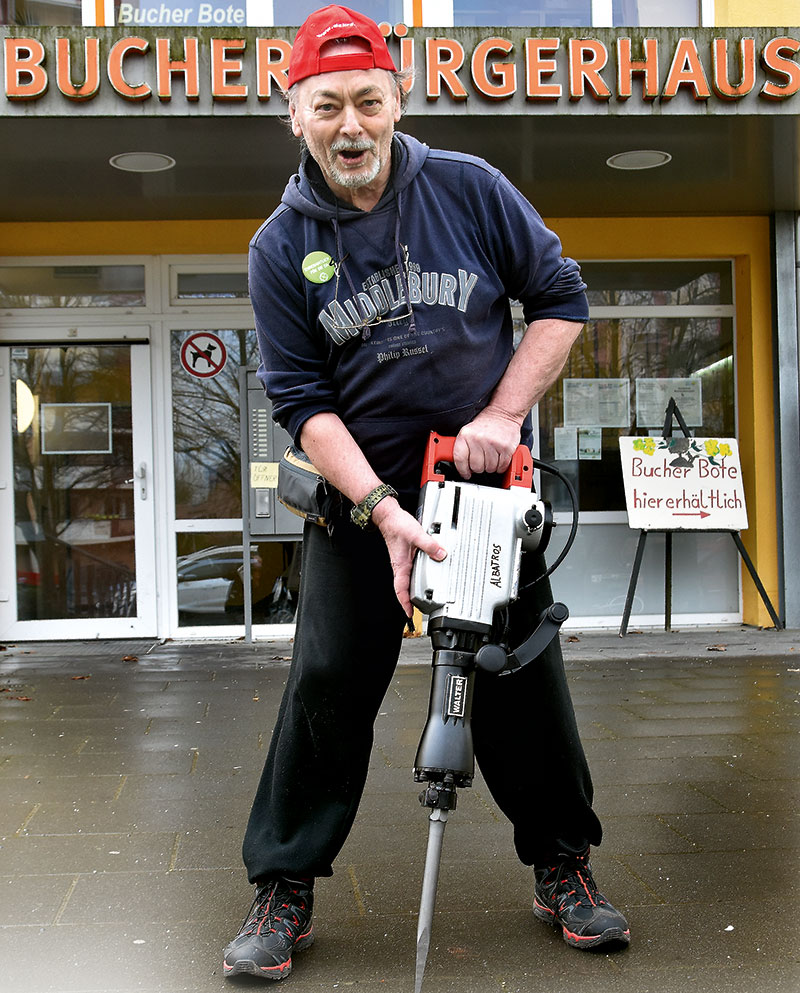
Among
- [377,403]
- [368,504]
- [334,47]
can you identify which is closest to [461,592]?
[368,504]

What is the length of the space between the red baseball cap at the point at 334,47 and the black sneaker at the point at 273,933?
1819mm

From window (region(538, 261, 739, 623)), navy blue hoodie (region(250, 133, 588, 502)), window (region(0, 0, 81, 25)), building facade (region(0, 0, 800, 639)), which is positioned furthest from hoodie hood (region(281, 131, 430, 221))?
window (region(0, 0, 81, 25))

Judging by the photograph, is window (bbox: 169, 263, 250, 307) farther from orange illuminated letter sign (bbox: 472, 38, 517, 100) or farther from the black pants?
the black pants

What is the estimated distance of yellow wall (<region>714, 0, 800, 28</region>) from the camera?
25.9 feet

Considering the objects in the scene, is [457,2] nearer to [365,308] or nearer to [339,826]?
[365,308]

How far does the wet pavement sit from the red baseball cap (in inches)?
78.0

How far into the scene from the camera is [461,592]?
7.64 ft

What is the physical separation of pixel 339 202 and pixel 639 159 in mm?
5167

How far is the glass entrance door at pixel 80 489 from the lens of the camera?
325 inches

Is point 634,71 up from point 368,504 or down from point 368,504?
up

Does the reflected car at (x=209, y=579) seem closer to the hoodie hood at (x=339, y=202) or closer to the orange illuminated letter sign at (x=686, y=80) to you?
the orange illuminated letter sign at (x=686, y=80)

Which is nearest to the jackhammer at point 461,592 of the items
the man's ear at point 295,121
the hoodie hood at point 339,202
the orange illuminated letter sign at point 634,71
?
the hoodie hood at point 339,202

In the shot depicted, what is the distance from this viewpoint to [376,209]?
2508 mm

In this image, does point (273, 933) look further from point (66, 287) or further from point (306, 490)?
point (66, 287)
